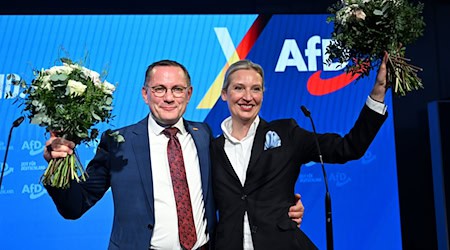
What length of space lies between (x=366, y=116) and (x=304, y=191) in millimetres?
2647

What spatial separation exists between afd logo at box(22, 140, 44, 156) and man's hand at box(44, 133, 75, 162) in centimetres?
270

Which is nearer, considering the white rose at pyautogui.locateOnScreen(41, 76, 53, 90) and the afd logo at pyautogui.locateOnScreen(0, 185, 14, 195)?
the white rose at pyautogui.locateOnScreen(41, 76, 53, 90)

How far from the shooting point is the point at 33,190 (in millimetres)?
4754

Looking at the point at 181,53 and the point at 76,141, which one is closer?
the point at 76,141

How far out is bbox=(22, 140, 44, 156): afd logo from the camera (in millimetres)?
4781

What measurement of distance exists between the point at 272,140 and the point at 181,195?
54 centimetres

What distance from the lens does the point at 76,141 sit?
2.31 m

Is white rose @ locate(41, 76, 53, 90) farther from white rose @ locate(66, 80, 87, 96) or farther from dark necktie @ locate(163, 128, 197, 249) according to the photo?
dark necktie @ locate(163, 128, 197, 249)

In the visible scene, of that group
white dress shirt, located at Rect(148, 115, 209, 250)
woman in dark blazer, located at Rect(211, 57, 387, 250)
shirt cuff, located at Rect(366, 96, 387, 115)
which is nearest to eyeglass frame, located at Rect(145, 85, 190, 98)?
white dress shirt, located at Rect(148, 115, 209, 250)

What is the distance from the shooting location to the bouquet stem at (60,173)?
2250 millimetres

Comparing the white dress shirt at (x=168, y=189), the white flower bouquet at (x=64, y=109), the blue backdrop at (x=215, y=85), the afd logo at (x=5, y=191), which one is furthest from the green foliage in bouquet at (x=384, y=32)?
the afd logo at (x=5, y=191)

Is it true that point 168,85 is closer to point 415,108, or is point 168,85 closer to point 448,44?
point 415,108

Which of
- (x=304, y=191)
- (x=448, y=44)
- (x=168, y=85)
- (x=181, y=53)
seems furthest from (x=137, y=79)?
(x=448, y=44)

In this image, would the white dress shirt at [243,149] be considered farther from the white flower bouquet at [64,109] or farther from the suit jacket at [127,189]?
the white flower bouquet at [64,109]
